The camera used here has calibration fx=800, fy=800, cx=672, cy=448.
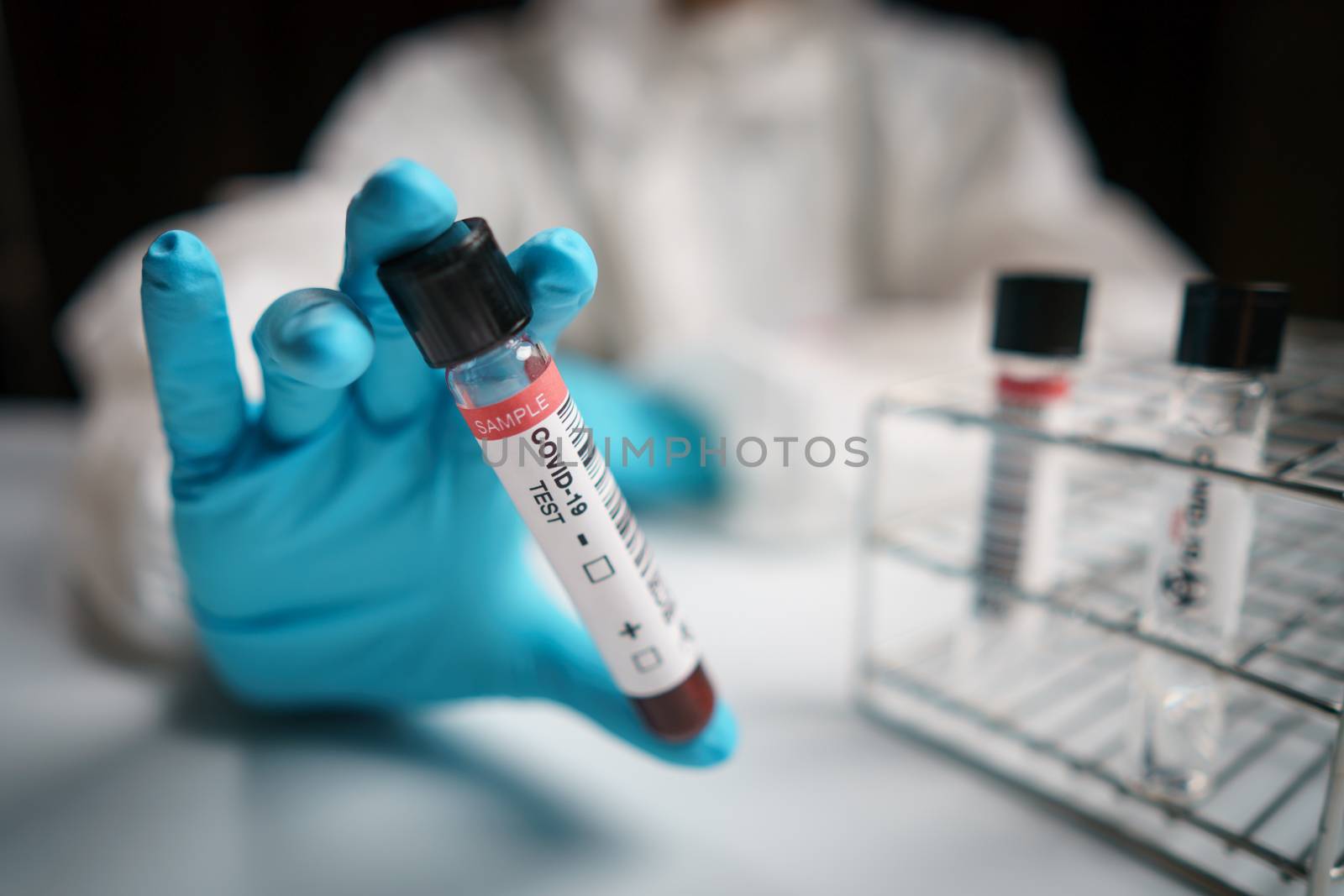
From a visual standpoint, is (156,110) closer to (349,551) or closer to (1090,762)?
(349,551)

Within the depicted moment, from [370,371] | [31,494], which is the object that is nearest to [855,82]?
[370,371]

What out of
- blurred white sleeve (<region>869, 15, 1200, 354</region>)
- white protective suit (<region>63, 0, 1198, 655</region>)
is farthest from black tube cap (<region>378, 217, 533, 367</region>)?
blurred white sleeve (<region>869, 15, 1200, 354</region>)

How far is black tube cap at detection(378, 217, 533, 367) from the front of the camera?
255 mm

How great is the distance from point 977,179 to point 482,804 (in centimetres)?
97

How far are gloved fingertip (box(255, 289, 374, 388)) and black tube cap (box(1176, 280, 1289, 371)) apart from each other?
0.34 meters

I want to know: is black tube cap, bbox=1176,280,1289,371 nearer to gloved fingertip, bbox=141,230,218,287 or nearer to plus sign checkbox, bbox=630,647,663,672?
plus sign checkbox, bbox=630,647,663,672

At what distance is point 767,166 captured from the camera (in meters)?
1.07

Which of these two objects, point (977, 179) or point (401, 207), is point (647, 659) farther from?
point (977, 179)

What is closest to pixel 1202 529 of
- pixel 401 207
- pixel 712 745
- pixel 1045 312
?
pixel 1045 312

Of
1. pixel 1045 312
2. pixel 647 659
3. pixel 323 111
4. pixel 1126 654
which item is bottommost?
pixel 1126 654

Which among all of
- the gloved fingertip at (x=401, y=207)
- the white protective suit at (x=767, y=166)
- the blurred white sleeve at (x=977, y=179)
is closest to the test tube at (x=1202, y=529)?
the gloved fingertip at (x=401, y=207)

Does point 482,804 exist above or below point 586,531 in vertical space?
below

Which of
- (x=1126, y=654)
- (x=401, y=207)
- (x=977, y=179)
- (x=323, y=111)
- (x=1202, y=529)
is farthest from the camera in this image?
(x=323, y=111)

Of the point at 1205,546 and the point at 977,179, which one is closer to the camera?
the point at 1205,546
